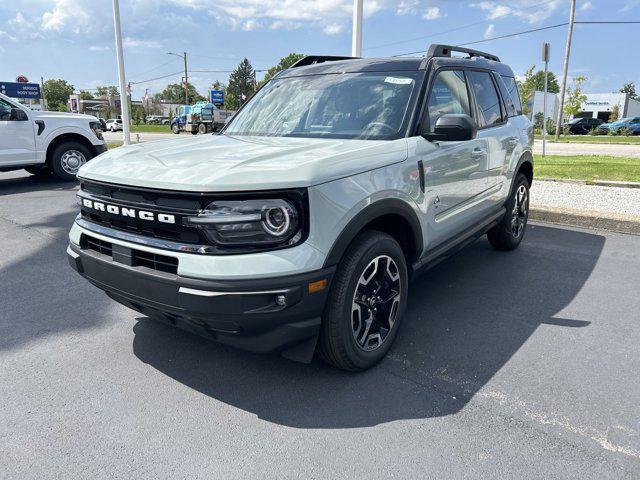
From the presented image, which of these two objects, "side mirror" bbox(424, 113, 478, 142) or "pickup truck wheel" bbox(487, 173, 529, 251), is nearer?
"side mirror" bbox(424, 113, 478, 142)

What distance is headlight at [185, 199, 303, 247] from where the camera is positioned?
2363 mm

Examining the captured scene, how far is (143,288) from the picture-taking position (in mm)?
2543

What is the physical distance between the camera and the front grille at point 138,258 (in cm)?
250

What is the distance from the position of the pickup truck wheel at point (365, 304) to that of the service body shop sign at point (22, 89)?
3641 centimetres

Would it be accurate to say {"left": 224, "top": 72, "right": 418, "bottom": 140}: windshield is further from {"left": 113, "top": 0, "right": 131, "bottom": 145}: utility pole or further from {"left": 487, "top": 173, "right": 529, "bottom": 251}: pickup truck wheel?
{"left": 113, "top": 0, "right": 131, "bottom": 145}: utility pole

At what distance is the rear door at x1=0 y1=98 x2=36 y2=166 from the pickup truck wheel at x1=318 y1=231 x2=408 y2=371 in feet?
29.7

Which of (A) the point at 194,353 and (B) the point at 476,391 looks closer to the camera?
(B) the point at 476,391

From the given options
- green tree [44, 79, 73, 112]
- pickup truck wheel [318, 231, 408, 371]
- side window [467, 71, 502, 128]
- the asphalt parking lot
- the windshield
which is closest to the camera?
the asphalt parking lot

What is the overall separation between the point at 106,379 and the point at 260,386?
941 mm

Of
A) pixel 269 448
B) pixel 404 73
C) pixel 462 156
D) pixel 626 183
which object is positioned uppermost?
pixel 404 73

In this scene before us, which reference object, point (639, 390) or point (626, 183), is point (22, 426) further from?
point (626, 183)

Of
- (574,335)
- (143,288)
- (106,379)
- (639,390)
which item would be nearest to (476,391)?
(639,390)

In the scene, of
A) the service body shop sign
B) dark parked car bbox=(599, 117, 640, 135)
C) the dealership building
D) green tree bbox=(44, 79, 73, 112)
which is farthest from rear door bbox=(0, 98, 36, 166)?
green tree bbox=(44, 79, 73, 112)

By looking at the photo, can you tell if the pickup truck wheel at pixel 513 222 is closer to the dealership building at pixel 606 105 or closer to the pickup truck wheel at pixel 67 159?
the pickup truck wheel at pixel 67 159
